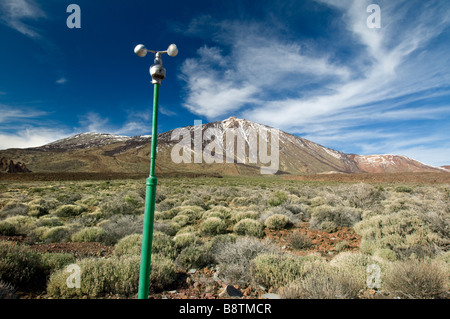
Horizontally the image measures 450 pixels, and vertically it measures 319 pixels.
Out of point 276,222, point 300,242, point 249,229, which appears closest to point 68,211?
point 249,229

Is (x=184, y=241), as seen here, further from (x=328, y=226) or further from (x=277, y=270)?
(x=328, y=226)

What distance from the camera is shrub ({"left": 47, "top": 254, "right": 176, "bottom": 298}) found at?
12.8ft

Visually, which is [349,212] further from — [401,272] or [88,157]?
[88,157]

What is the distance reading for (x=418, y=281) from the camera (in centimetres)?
372

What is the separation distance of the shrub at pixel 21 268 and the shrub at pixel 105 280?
51cm

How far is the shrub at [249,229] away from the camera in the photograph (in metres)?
8.42

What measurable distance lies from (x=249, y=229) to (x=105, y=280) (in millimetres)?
5544

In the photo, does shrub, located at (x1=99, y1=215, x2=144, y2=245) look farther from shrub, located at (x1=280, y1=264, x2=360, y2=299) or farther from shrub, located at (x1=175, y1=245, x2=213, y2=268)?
shrub, located at (x1=280, y1=264, x2=360, y2=299)

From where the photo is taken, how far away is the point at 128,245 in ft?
20.1

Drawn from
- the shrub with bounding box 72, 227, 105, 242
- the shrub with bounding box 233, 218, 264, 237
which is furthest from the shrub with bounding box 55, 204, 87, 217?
the shrub with bounding box 233, 218, 264, 237

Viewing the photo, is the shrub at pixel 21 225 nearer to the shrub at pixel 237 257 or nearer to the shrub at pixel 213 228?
the shrub at pixel 213 228

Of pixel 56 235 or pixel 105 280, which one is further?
pixel 56 235

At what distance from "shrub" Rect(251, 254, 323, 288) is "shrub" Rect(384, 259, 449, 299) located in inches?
55.3
